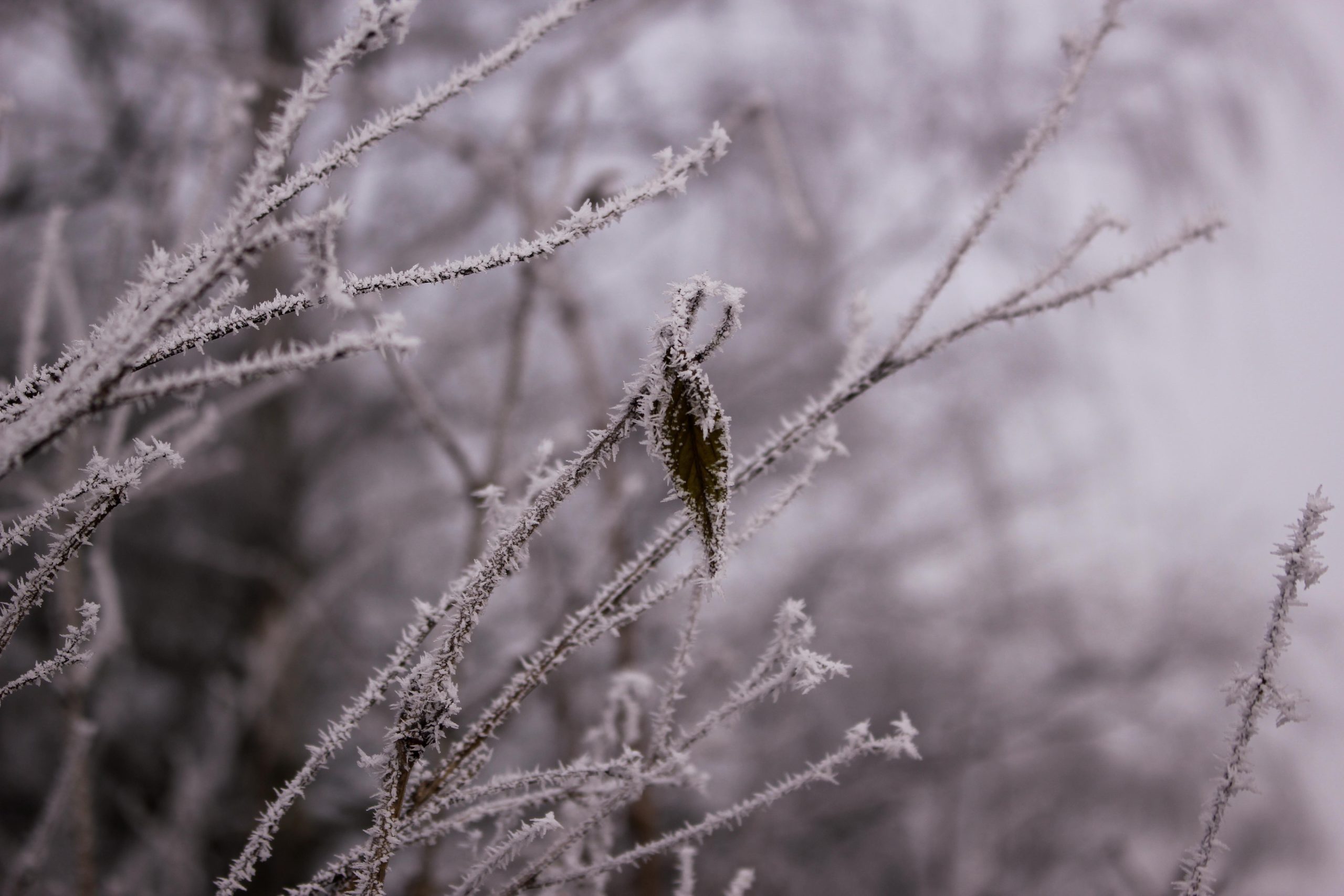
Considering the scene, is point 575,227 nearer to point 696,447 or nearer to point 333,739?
point 696,447

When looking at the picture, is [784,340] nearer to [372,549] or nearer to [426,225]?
[426,225]

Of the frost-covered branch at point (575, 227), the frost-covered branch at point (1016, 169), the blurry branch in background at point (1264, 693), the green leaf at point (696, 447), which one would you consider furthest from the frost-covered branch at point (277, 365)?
the blurry branch in background at point (1264, 693)

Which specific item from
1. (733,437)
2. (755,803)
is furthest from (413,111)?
(733,437)

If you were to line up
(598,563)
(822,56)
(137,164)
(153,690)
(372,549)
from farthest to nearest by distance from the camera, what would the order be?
(153,690) → (822,56) → (137,164) → (372,549) → (598,563)

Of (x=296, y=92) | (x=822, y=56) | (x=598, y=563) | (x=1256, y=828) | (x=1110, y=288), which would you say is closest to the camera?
(x=296, y=92)

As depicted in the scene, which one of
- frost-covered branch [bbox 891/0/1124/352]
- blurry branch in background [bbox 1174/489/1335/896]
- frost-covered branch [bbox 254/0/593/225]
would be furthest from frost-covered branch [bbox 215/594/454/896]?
blurry branch in background [bbox 1174/489/1335/896]

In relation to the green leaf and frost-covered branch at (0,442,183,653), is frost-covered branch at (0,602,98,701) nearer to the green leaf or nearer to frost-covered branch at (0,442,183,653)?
frost-covered branch at (0,442,183,653)

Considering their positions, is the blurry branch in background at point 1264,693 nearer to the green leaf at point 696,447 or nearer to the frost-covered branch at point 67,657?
the green leaf at point 696,447

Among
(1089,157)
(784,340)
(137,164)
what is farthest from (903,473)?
(137,164)
